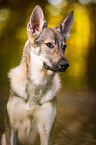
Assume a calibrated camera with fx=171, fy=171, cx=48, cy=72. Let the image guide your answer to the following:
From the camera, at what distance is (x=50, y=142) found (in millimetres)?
2279

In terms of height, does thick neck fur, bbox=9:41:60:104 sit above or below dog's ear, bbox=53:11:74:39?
below

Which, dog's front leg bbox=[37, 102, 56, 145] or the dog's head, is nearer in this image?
the dog's head

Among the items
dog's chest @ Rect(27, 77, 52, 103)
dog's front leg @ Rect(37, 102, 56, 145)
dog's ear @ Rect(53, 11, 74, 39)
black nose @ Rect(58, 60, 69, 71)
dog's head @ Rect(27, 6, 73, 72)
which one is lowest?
dog's front leg @ Rect(37, 102, 56, 145)

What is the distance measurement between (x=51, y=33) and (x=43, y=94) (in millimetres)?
801

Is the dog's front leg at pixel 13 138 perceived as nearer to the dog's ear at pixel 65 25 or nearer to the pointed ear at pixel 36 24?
the pointed ear at pixel 36 24

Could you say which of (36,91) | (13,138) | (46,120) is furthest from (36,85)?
(13,138)

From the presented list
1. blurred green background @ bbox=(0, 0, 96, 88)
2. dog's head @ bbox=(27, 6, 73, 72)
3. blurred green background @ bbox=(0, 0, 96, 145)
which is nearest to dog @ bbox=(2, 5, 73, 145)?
dog's head @ bbox=(27, 6, 73, 72)

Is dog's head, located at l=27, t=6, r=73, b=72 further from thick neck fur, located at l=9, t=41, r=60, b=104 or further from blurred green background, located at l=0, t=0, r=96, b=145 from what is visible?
blurred green background, located at l=0, t=0, r=96, b=145

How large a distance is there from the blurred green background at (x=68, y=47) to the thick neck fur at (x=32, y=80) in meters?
0.29

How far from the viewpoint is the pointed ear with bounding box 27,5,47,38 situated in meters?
2.09

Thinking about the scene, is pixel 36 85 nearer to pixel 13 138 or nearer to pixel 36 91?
pixel 36 91

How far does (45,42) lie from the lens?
210 cm

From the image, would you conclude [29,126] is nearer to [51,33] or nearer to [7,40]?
[51,33]

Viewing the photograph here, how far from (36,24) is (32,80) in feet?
2.37
